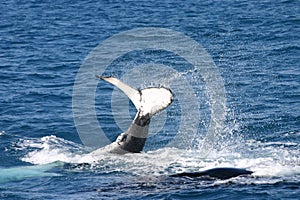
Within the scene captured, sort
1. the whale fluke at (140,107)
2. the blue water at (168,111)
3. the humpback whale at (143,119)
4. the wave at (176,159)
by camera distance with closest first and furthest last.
→ the blue water at (168,111)
the humpback whale at (143,119)
the wave at (176,159)
the whale fluke at (140,107)

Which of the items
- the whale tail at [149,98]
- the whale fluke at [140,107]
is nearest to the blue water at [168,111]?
the whale fluke at [140,107]

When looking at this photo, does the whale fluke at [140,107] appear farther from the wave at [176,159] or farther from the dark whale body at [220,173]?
the dark whale body at [220,173]

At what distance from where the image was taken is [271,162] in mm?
22406

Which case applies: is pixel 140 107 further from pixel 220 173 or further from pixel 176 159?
pixel 220 173

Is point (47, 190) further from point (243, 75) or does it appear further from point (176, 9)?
point (176, 9)

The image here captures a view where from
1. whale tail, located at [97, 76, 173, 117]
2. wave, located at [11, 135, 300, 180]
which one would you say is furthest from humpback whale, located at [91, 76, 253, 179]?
wave, located at [11, 135, 300, 180]

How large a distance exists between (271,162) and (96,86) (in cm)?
1303

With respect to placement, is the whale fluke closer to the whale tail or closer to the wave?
the whale tail

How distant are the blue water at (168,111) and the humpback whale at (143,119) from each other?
1.15 feet

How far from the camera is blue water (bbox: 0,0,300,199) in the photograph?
2098 cm

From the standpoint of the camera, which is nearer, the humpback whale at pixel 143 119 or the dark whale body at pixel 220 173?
the dark whale body at pixel 220 173

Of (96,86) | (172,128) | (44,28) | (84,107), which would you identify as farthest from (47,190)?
(44,28)

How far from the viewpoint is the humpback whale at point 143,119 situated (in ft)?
69.8

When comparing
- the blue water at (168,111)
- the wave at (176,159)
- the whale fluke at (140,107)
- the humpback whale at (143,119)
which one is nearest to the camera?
the blue water at (168,111)
